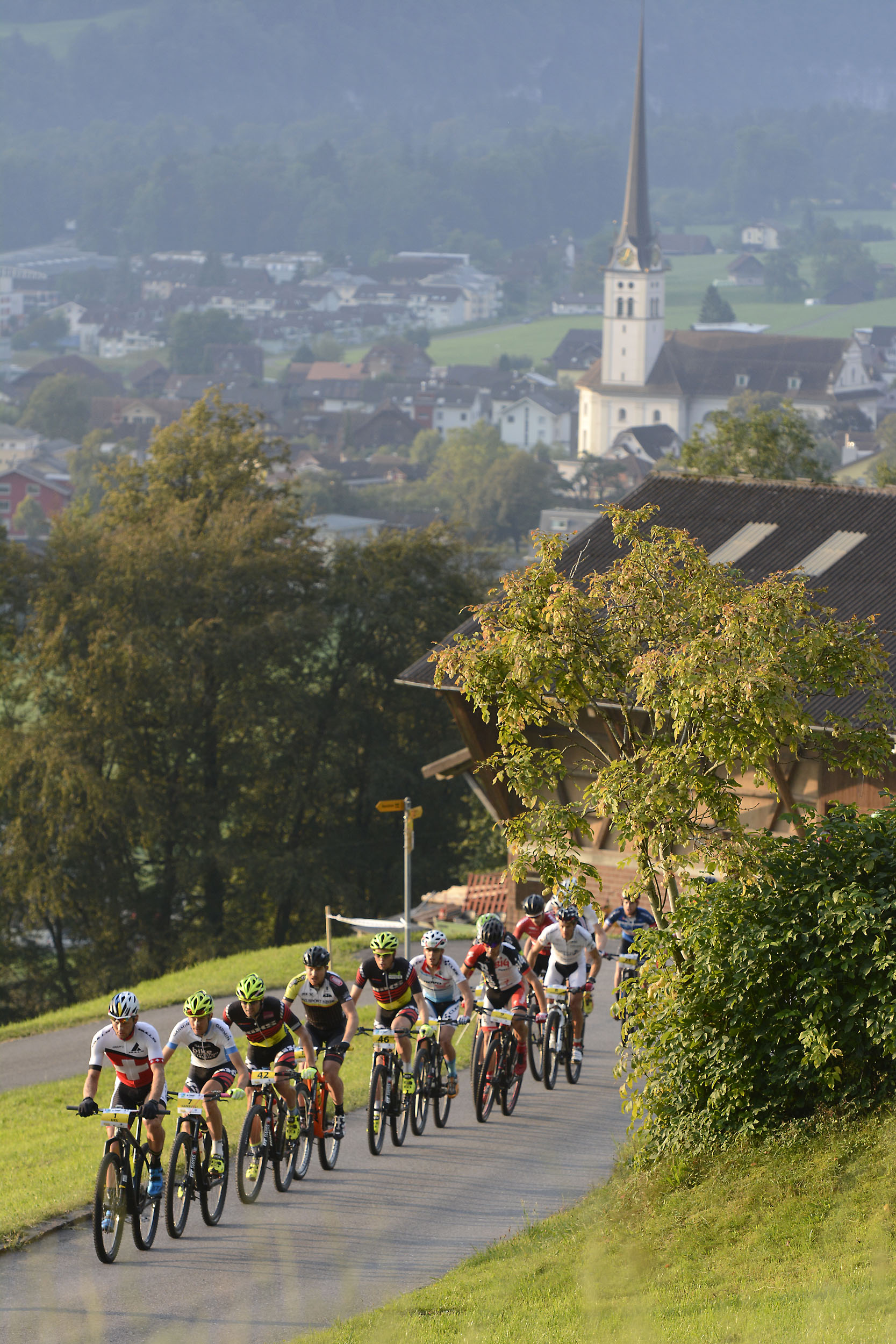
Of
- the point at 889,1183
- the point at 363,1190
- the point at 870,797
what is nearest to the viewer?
the point at 889,1183

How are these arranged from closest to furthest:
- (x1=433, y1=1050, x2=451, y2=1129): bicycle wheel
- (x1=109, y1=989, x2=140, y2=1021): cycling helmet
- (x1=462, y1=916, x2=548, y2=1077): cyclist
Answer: (x1=109, y1=989, x2=140, y2=1021): cycling helmet
(x1=433, y1=1050, x2=451, y2=1129): bicycle wheel
(x1=462, y1=916, x2=548, y2=1077): cyclist

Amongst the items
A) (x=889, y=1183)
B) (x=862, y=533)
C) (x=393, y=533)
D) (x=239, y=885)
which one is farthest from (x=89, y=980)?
(x=889, y=1183)

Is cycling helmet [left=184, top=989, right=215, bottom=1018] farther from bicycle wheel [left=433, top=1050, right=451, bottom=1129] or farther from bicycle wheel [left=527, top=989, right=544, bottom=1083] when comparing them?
bicycle wheel [left=527, top=989, right=544, bottom=1083]

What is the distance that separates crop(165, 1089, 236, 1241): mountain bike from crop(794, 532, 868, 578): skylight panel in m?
15.1

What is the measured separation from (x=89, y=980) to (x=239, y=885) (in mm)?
4208

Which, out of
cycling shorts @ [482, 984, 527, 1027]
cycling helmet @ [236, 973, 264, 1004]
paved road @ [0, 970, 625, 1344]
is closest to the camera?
paved road @ [0, 970, 625, 1344]

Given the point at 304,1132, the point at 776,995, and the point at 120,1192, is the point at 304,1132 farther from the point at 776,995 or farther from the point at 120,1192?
the point at 776,995

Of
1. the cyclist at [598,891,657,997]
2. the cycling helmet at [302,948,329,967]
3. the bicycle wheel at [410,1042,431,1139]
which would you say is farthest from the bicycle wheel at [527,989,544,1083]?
the cycling helmet at [302,948,329,967]

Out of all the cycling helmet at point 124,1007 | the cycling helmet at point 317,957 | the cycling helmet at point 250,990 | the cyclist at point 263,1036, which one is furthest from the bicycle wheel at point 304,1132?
the cycling helmet at point 124,1007

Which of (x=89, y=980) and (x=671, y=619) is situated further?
(x=89, y=980)

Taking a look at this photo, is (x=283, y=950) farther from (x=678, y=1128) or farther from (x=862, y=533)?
(x=678, y=1128)

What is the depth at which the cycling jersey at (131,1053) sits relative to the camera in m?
12.1

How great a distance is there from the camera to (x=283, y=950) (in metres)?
30.7

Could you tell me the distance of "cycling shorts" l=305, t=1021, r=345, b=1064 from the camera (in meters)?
13.8
